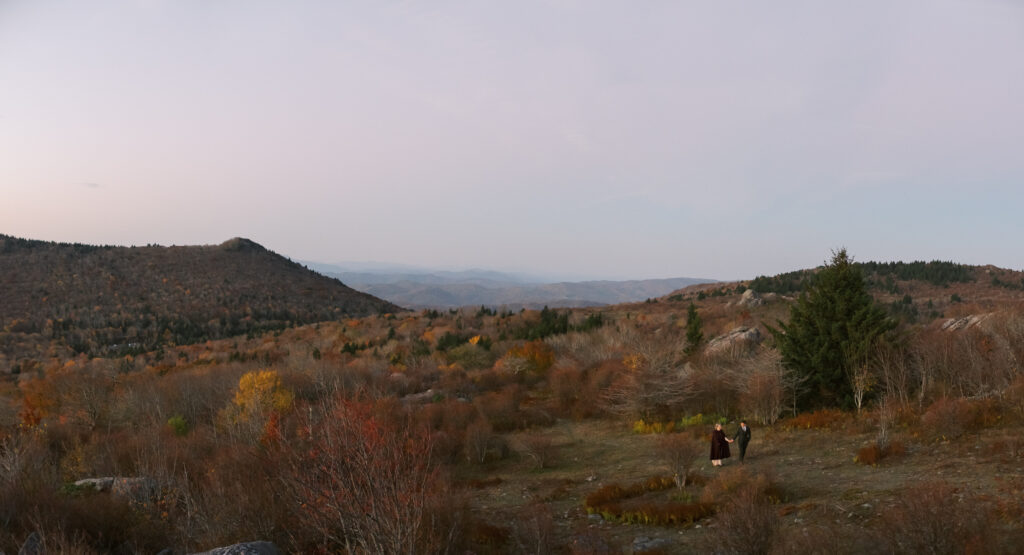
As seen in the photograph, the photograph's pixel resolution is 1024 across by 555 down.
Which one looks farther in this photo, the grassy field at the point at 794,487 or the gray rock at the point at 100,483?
the gray rock at the point at 100,483

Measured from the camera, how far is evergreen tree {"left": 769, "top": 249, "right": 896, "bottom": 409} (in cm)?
1880

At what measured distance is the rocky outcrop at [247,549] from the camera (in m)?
7.08

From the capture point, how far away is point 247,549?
287 inches

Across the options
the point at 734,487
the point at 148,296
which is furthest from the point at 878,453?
the point at 148,296

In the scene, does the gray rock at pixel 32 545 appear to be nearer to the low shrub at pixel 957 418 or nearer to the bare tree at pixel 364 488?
the bare tree at pixel 364 488

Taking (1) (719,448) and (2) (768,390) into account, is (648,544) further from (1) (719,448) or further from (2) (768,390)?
(2) (768,390)

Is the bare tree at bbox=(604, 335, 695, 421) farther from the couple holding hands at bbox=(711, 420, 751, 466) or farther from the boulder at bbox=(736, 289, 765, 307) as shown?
the boulder at bbox=(736, 289, 765, 307)

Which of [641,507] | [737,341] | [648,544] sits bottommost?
[641,507]

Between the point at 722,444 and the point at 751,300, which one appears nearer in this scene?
the point at 722,444

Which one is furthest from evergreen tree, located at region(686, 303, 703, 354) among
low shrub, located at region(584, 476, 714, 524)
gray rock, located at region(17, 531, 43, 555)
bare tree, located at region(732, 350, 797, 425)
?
gray rock, located at region(17, 531, 43, 555)

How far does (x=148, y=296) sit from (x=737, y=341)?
281ft

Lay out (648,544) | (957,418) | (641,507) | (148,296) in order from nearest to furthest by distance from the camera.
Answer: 1. (648,544)
2. (641,507)
3. (957,418)
4. (148,296)

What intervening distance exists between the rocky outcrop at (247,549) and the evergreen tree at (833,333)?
19.2 m

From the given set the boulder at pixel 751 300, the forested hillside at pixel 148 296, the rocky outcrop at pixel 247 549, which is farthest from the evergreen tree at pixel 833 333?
the forested hillside at pixel 148 296
